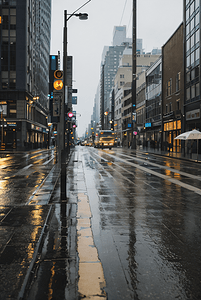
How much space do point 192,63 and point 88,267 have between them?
36.5m

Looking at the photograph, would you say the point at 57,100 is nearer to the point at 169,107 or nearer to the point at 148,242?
the point at 148,242

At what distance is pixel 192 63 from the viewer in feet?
119

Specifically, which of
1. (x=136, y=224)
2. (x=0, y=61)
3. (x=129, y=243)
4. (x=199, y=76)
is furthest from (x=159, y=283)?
(x=0, y=61)

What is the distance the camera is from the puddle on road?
3188 millimetres

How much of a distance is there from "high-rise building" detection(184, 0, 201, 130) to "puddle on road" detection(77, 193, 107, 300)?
102 feet

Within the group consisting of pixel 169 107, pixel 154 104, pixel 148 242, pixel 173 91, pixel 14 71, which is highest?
pixel 14 71

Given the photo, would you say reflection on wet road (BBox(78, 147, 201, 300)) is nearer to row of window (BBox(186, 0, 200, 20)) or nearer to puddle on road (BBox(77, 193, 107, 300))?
puddle on road (BBox(77, 193, 107, 300))

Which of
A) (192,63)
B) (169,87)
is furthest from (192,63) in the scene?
(169,87)

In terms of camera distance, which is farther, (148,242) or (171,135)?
(171,135)

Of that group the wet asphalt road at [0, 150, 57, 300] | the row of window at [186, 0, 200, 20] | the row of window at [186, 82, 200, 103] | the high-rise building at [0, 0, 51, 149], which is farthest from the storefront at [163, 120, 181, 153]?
the wet asphalt road at [0, 150, 57, 300]

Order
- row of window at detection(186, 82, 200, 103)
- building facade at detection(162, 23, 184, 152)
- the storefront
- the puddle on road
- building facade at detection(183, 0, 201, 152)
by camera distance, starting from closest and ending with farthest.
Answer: the puddle on road → building facade at detection(183, 0, 201, 152) → row of window at detection(186, 82, 200, 103) → building facade at detection(162, 23, 184, 152) → the storefront

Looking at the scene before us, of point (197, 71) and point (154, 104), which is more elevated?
point (197, 71)

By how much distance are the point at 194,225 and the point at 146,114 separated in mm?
58140

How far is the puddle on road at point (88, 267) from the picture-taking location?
319 centimetres
